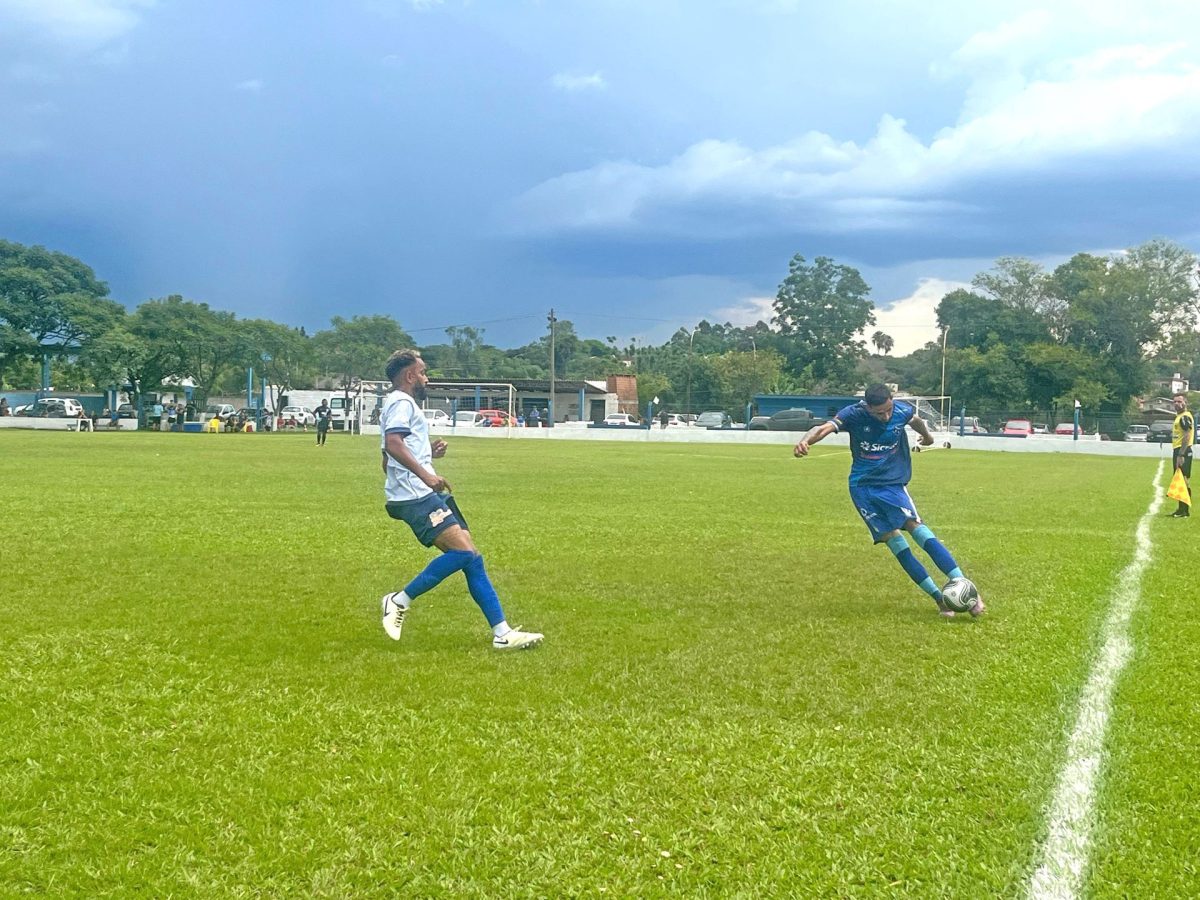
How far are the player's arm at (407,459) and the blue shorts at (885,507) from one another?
Answer: 342 centimetres

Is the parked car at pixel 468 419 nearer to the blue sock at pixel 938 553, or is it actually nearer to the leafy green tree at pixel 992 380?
the leafy green tree at pixel 992 380

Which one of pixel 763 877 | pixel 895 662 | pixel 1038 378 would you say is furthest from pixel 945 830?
pixel 1038 378

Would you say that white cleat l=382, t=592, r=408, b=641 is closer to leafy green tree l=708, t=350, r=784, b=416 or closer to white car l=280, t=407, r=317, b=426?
white car l=280, t=407, r=317, b=426

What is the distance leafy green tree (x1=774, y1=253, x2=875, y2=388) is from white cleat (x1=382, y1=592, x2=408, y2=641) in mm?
86533

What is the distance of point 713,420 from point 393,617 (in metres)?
61.5

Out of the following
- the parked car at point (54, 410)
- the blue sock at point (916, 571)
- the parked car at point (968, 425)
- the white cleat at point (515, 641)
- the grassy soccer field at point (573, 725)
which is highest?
the parked car at point (54, 410)

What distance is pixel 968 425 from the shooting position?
51219 mm

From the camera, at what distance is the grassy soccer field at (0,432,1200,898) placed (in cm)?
345

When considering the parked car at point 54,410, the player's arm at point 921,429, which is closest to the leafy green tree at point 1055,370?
the parked car at point 54,410

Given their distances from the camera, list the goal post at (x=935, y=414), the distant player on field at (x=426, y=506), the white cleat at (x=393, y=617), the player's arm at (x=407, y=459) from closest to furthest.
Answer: the player's arm at (x=407, y=459), the distant player on field at (x=426, y=506), the white cleat at (x=393, y=617), the goal post at (x=935, y=414)

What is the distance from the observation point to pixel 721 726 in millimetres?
4855

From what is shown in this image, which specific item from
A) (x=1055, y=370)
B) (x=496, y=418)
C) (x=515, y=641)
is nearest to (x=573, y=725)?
(x=515, y=641)

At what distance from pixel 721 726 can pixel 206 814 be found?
2.32 metres

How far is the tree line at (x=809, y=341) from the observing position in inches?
2375
